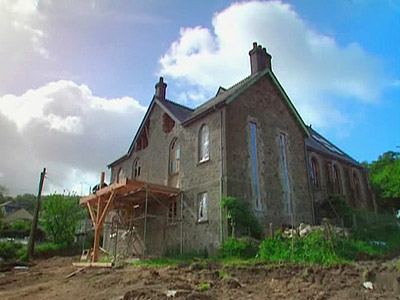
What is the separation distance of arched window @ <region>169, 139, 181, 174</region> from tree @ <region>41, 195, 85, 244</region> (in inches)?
619

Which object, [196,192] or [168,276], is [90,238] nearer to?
[196,192]

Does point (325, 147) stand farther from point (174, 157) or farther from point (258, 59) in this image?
point (174, 157)

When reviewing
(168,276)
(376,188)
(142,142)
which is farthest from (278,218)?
(376,188)

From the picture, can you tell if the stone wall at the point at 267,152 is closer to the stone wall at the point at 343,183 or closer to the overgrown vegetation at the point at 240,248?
the overgrown vegetation at the point at 240,248

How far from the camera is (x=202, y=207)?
18219 mm

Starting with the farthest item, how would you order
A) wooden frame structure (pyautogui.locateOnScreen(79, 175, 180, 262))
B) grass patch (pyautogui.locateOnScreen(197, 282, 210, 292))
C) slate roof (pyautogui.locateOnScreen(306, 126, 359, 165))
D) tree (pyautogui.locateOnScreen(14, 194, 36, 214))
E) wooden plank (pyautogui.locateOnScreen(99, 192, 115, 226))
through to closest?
tree (pyautogui.locateOnScreen(14, 194, 36, 214)), slate roof (pyautogui.locateOnScreen(306, 126, 359, 165)), wooden plank (pyautogui.locateOnScreen(99, 192, 115, 226)), wooden frame structure (pyautogui.locateOnScreen(79, 175, 180, 262)), grass patch (pyautogui.locateOnScreen(197, 282, 210, 292))

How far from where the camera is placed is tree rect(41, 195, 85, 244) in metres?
32.6

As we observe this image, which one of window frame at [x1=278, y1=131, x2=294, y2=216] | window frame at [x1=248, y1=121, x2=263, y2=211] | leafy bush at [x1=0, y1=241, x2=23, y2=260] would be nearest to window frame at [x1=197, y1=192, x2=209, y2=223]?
window frame at [x1=248, y1=121, x2=263, y2=211]

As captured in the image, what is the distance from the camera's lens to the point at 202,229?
17.7 metres

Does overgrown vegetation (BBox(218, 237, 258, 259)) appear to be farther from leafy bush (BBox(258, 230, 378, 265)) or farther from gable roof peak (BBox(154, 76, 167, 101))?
gable roof peak (BBox(154, 76, 167, 101))

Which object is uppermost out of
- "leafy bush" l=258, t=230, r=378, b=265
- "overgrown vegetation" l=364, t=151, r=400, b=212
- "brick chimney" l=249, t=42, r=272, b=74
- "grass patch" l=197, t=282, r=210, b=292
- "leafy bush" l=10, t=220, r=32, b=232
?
"brick chimney" l=249, t=42, r=272, b=74

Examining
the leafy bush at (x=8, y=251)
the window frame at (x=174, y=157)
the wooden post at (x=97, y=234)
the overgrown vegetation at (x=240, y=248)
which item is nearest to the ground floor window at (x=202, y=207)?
the overgrown vegetation at (x=240, y=248)

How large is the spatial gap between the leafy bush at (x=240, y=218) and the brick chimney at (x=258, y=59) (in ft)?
27.6

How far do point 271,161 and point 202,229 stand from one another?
17.8 feet
